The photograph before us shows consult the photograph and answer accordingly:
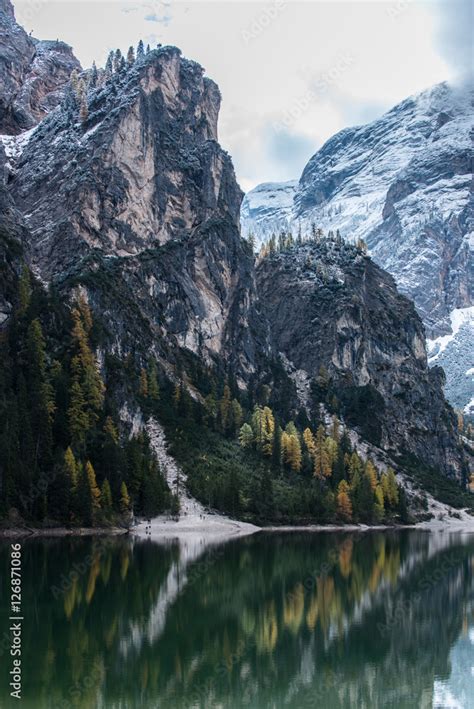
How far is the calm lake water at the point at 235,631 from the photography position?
34.1 metres

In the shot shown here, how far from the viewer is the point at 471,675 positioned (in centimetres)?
3978

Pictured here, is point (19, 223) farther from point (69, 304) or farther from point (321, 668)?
point (321, 668)

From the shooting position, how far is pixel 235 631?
46.3 meters

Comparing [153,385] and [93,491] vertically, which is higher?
[153,385]

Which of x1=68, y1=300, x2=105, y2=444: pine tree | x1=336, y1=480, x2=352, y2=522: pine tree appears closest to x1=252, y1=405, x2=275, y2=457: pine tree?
x1=336, y1=480, x2=352, y2=522: pine tree

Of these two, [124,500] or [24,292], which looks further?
[24,292]

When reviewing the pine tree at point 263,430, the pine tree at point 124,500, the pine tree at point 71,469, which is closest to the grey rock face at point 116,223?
the pine tree at point 263,430

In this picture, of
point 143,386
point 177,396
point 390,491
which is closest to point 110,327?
point 143,386

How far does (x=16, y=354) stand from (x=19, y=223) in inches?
2151

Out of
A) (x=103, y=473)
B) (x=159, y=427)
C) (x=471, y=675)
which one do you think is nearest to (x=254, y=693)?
(x=471, y=675)

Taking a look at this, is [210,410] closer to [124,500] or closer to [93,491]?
[124,500]

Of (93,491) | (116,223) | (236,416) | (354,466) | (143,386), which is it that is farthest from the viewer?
(116,223)

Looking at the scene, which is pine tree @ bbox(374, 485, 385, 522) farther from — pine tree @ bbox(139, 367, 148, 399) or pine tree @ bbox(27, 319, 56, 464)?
pine tree @ bbox(27, 319, 56, 464)

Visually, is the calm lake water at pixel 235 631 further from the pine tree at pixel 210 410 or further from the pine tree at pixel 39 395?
the pine tree at pixel 210 410
